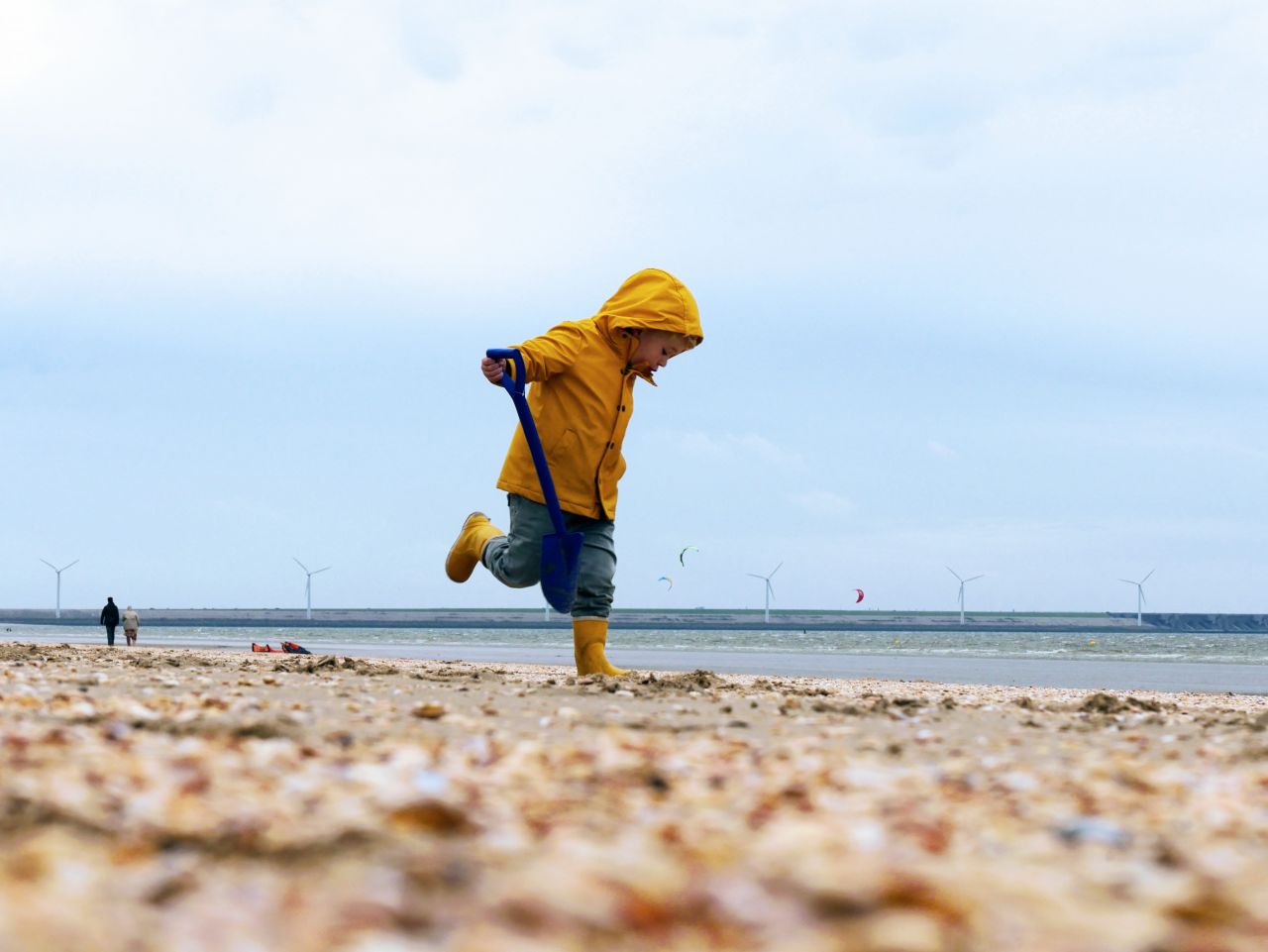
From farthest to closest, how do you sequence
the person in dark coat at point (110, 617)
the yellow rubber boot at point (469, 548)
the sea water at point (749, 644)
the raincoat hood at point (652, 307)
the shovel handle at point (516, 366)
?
the sea water at point (749, 644) → the person in dark coat at point (110, 617) → the yellow rubber boot at point (469, 548) → the raincoat hood at point (652, 307) → the shovel handle at point (516, 366)

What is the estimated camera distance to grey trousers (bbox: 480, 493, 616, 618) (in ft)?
21.2

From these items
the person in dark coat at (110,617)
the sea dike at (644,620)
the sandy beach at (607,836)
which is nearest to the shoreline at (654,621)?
the sea dike at (644,620)

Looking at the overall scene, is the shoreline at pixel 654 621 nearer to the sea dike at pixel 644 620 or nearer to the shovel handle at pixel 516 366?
the sea dike at pixel 644 620

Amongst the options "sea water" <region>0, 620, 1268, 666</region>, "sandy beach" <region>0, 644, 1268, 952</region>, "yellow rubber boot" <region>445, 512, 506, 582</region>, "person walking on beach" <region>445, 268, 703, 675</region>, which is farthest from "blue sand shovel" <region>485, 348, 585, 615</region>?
"sea water" <region>0, 620, 1268, 666</region>

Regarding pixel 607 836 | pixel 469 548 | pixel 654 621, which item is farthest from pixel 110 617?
pixel 654 621

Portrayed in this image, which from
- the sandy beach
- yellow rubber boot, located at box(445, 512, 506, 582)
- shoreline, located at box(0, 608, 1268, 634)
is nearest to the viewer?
the sandy beach

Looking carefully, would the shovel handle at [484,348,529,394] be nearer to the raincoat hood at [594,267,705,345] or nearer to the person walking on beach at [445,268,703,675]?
the person walking on beach at [445,268,703,675]

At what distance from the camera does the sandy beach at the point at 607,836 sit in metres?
1.46

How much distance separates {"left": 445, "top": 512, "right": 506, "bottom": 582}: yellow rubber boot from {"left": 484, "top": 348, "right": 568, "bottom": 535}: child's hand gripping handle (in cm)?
80

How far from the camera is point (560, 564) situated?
6387mm

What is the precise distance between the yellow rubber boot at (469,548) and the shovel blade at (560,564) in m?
0.65

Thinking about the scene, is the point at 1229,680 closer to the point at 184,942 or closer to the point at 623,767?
the point at 623,767

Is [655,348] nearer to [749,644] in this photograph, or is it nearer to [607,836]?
[607,836]

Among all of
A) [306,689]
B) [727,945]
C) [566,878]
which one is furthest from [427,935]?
[306,689]
